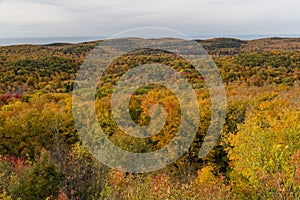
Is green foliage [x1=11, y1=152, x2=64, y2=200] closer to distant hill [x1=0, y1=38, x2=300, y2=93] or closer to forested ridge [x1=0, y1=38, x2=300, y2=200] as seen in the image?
forested ridge [x1=0, y1=38, x2=300, y2=200]

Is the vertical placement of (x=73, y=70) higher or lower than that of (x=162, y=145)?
higher

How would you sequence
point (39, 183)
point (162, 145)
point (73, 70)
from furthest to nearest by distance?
point (73, 70) → point (162, 145) → point (39, 183)

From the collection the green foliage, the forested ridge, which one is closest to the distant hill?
the forested ridge

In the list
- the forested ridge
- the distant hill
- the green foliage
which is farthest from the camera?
the distant hill

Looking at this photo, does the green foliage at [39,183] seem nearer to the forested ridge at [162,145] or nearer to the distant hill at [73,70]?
the forested ridge at [162,145]

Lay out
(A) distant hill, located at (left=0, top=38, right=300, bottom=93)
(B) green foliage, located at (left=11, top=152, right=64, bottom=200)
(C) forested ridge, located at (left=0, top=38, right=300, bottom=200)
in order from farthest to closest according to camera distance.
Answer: (A) distant hill, located at (left=0, top=38, right=300, bottom=93) → (B) green foliage, located at (left=11, top=152, right=64, bottom=200) → (C) forested ridge, located at (left=0, top=38, right=300, bottom=200)

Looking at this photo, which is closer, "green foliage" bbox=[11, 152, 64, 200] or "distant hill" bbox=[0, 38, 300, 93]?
"green foliage" bbox=[11, 152, 64, 200]

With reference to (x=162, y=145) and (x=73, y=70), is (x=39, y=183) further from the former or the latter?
(x=73, y=70)

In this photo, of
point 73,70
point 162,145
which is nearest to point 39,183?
point 162,145

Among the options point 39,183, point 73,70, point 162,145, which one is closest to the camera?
point 39,183
